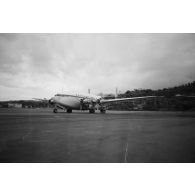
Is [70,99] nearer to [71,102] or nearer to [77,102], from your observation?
[71,102]

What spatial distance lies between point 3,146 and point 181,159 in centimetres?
509

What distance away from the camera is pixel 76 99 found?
27.2m

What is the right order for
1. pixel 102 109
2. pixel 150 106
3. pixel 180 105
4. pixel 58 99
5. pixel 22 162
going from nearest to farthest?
pixel 22 162 → pixel 58 99 → pixel 102 109 → pixel 180 105 → pixel 150 106

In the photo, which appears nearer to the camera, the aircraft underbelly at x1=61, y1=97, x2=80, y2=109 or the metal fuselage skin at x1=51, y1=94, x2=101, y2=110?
the metal fuselage skin at x1=51, y1=94, x2=101, y2=110

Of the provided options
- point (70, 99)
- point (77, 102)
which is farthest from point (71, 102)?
point (77, 102)

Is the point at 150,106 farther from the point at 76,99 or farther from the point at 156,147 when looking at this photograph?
the point at 156,147

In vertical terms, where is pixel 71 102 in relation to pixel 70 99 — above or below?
below

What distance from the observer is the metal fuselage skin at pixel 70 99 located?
84.6 ft

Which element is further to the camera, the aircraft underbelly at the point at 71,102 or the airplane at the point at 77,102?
the aircraft underbelly at the point at 71,102

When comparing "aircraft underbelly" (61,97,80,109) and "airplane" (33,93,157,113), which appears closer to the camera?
"airplane" (33,93,157,113)

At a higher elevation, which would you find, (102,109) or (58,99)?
(58,99)

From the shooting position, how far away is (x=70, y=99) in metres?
26.6

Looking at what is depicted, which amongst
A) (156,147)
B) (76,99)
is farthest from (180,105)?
(156,147)

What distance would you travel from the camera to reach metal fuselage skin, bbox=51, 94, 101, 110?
84.6 feet
